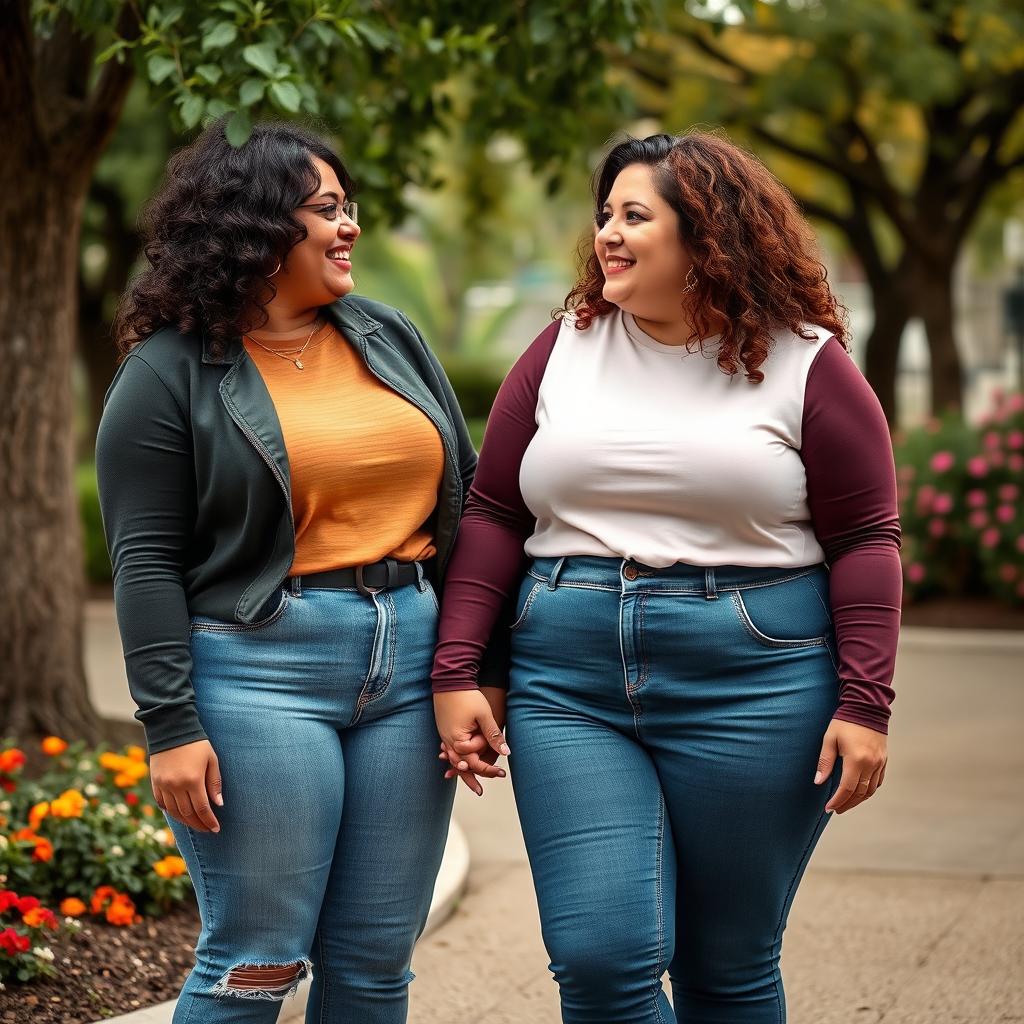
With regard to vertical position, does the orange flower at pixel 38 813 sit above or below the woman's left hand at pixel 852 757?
below

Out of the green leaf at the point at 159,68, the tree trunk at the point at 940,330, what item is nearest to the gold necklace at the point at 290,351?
the green leaf at the point at 159,68

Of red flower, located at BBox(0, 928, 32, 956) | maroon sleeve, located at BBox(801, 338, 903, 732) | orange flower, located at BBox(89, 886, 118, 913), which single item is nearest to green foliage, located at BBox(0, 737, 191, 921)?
orange flower, located at BBox(89, 886, 118, 913)

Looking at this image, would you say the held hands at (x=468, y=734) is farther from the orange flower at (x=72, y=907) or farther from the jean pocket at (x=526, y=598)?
the orange flower at (x=72, y=907)

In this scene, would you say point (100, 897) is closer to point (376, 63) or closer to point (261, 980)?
point (261, 980)

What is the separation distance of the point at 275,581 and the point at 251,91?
5.30 ft

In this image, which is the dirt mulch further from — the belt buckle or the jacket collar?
the jacket collar

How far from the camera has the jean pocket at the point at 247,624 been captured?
2.58 meters

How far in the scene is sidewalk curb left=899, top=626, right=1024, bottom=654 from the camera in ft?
30.0

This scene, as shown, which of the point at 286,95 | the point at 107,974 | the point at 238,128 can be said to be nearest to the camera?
the point at 238,128

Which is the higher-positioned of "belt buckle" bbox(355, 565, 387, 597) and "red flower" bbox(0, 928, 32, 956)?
"belt buckle" bbox(355, 565, 387, 597)

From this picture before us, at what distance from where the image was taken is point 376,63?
5.46 m

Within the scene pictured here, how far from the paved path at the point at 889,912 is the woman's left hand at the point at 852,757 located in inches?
58.1

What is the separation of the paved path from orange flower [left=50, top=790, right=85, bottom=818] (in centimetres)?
82

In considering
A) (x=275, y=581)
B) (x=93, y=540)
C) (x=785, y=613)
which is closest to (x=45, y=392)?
(x=275, y=581)
